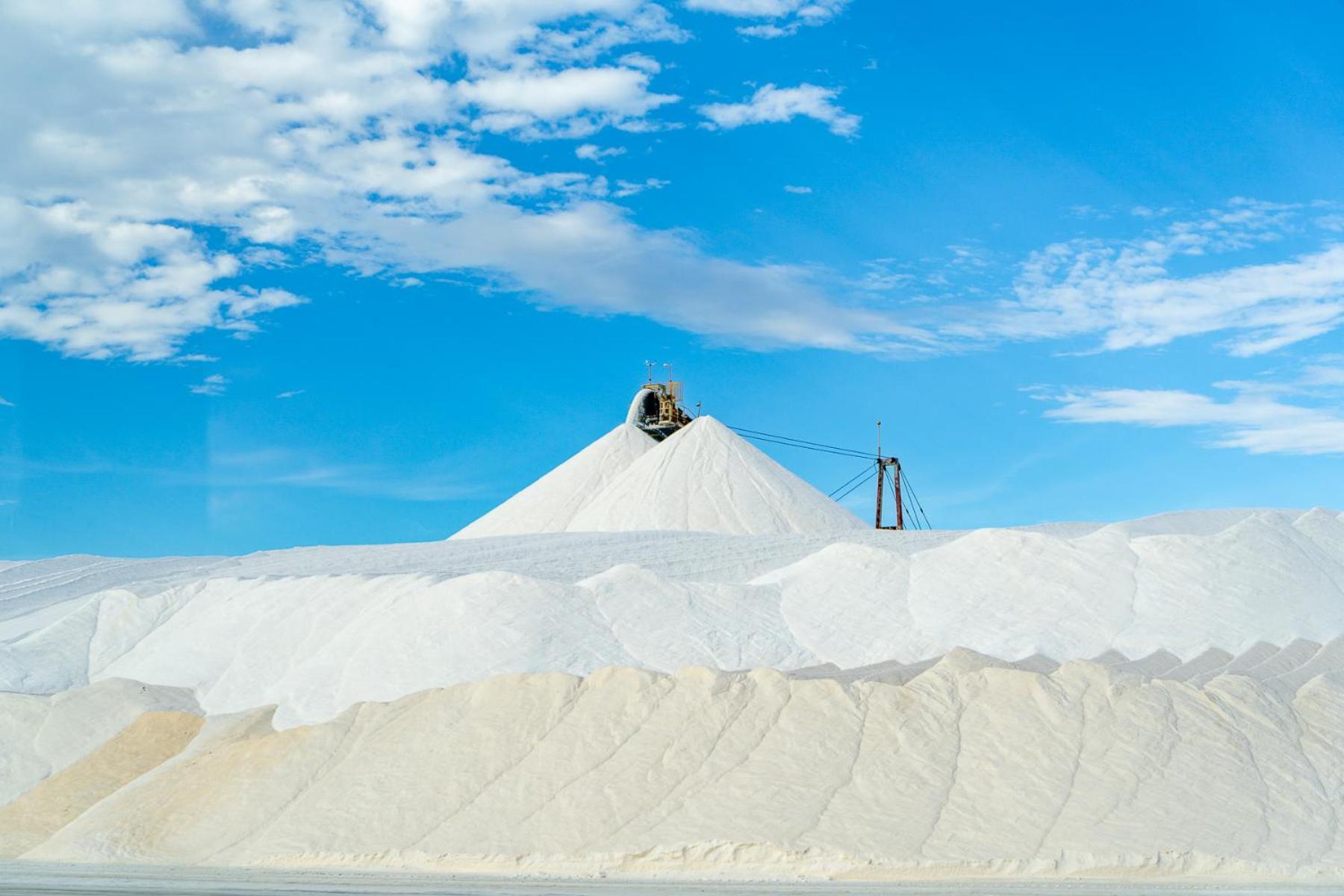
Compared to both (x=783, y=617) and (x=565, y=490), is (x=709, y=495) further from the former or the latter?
(x=783, y=617)

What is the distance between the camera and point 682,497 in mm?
34562

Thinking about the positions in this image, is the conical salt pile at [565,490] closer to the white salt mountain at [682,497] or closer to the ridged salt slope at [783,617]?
the white salt mountain at [682,497]

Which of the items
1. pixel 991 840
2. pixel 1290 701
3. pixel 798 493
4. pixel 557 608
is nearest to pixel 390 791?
pixel 557 608

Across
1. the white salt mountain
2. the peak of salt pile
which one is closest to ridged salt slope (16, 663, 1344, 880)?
the white salt mountain

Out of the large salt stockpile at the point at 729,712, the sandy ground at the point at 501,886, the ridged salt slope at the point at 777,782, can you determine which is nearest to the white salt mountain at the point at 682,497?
the large salt stockpile at the point at 729,712

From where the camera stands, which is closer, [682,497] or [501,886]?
[501,886]

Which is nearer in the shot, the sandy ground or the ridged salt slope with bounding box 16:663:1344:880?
the sandy ground

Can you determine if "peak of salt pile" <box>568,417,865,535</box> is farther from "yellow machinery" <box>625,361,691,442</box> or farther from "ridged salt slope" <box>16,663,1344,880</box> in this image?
"ridged salt slope" <box>16,663,1344,880</box>

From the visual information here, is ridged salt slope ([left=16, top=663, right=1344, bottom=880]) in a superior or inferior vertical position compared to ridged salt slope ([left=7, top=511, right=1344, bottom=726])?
inferior

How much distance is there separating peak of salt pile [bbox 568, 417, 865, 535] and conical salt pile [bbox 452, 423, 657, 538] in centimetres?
114

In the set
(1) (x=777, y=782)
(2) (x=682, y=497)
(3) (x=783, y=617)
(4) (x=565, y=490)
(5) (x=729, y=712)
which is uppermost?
(4) (x=565, y=490)

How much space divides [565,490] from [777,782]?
2468 cm

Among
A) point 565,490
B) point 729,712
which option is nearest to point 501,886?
point 729,712

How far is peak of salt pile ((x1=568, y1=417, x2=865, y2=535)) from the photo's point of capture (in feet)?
111
